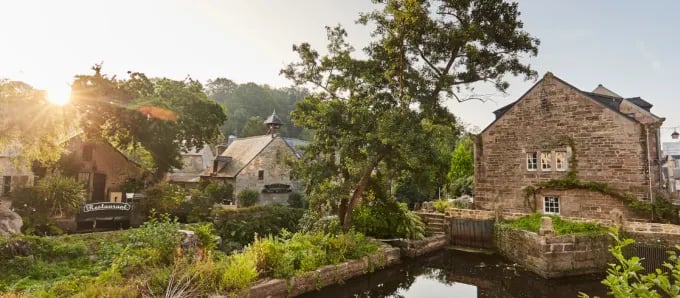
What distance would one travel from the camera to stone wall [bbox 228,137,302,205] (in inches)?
1051

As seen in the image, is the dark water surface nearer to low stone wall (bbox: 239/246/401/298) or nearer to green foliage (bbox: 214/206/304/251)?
low stone wall (bbox: 239/246/401/298)

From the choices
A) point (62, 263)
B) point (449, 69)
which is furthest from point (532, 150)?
point (62, 263)

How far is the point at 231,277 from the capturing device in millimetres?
7629

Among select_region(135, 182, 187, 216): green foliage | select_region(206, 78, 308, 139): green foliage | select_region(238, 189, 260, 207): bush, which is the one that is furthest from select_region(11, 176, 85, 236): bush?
select_region(206, 78, 308, 139): green foliage

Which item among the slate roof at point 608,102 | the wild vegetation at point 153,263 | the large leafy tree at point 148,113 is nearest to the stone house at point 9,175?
the large leafy tree at point 148,113

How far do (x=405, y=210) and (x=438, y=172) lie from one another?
123 inches

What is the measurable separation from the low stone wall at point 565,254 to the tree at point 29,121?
61.0 ft

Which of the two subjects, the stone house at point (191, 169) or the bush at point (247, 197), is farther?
the stone house at point (191, 169)

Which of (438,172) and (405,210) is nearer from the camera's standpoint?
(438,172)

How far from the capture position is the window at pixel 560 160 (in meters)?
17.4

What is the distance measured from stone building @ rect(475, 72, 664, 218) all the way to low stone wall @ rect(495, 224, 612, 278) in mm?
4867

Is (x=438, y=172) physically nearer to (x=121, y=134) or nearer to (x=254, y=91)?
(x=121, y=134)

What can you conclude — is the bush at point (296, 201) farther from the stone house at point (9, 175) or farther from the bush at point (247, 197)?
the stone house at point (9, 175)

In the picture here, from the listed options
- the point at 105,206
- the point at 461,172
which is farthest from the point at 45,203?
the point at 461,172
